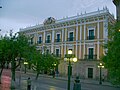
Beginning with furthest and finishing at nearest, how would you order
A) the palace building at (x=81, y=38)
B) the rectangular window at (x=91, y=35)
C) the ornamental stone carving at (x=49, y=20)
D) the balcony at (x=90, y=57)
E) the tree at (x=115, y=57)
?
the ornamental stone carving at (x=49, y=20), the rectangular window at (x=91, y=35), the balcony at (x=90, y=57), the palace building at (x=81, y=38), the tree at (x=115, y=57)

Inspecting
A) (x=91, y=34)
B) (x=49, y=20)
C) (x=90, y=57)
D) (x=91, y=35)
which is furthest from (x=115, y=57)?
(x=49, y=20)

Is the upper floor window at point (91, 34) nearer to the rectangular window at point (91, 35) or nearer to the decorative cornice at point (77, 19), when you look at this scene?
the rectangular window at point (91, 35)

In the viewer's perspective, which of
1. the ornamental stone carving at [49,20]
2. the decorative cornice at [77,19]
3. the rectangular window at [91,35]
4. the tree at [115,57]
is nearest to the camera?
the tree at [115,57]

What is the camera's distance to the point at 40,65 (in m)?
28.6

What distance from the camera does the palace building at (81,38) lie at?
40.2 meters

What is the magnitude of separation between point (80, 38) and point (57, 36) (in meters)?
6.48

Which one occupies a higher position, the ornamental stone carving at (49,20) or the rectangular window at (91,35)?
the ornamental stone carving at (49,20)

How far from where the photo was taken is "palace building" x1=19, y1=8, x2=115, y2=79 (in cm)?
4019

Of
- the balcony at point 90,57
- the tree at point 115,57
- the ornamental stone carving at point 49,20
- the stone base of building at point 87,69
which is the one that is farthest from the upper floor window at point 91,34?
the tree at point 115,57

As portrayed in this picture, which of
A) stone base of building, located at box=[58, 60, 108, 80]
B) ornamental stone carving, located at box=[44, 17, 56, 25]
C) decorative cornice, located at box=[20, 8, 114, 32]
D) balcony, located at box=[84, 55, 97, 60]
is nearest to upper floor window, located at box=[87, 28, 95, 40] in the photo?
decorative cornice, located at box=[20, 8, 114, 32]

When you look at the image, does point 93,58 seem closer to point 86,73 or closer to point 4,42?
point 86,73

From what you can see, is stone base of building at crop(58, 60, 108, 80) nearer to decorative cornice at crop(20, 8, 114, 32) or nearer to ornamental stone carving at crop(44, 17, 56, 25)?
decorative cornice at crop(20, 8, 114, 32)

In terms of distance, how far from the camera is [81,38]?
4338 cm

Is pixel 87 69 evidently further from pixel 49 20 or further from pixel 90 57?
pixel 49 20
